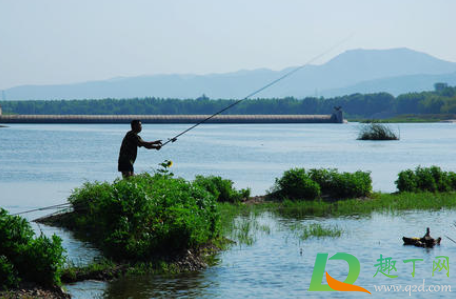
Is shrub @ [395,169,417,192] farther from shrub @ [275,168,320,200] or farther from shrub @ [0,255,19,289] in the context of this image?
shrub @ [0,255,19,289]

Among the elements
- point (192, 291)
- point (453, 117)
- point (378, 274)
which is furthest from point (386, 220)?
point (453, 117)

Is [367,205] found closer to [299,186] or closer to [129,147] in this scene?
[299,186]

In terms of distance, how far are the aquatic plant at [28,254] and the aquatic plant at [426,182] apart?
48.6ft

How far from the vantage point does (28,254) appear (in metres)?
9.24

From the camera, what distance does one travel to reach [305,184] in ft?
65.1

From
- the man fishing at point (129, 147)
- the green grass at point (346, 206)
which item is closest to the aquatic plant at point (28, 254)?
the man fishing at point (129, 147)

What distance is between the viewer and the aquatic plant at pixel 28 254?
30.3ft

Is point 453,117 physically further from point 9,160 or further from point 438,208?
point 438,208

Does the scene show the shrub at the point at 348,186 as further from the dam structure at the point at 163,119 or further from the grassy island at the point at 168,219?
the dam structure at the point at 163,119

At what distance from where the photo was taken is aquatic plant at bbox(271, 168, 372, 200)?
1991cm

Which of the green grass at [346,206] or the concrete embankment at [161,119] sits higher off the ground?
the concrete embankment at [161,119]

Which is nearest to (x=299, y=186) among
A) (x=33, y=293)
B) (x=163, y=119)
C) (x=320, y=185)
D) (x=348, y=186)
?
(x=320, y=185)

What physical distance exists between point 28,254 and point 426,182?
15.5m

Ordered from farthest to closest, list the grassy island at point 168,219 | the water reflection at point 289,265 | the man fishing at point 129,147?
the man fishing at point 129,147
the water reflection at point 289,265
the grassy island at point 168,219
